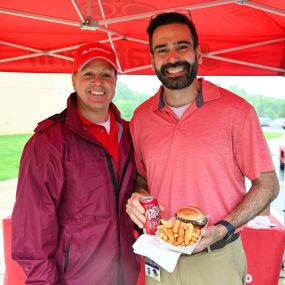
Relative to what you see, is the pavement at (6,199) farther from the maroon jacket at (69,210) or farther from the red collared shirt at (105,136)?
the red collared shirt at (105,136)

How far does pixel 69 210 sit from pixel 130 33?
2653 mm

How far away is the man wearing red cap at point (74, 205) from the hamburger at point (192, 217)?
1.59ft

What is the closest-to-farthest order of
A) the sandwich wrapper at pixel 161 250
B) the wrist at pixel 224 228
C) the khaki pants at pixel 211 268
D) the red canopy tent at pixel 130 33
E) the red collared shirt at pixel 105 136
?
1. the sandwich wrapper at pixel 161 250
2. the wrist at pixel 224 228
3. the khaki pants at pixel 211 268
4. the red collared shirt at pixel 105 136
5. the red canopy tent at pixel 130 33

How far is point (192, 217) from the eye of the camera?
1.67 meters

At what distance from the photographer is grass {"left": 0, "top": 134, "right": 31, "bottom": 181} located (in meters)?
18.9

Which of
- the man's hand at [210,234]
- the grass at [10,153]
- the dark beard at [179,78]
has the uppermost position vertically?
the dark beard at [179,78]

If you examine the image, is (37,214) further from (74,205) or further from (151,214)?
(151,214)

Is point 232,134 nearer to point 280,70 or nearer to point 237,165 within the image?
point 237,165

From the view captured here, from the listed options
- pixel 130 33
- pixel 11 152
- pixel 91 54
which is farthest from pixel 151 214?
pixel 11 152

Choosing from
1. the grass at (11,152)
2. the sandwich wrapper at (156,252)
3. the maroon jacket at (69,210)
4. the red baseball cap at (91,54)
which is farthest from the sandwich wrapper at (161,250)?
the grass at (11,152)

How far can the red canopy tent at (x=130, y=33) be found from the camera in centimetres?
311

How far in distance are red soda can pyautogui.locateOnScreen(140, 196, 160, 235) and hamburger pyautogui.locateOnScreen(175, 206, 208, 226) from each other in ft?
0.54

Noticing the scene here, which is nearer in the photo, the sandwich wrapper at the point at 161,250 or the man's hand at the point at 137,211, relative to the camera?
the sandwich wrapper at the point at 161,250

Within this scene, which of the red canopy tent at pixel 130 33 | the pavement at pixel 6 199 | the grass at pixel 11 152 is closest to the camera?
the red canopy tent at pixel 130 33
